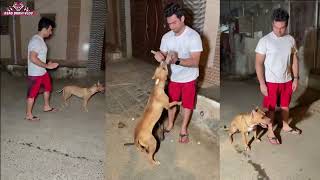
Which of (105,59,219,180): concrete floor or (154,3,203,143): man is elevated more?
(154,3,203,143): man

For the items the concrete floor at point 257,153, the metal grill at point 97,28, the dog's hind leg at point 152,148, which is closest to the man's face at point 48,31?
the metal grill at point 97,28

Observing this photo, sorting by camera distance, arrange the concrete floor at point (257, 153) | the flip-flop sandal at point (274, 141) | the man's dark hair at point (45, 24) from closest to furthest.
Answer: the man's dark hair at point (45, 24) < the concrete floor at point (257, 153) < the flip-flop sandal at point (274, 141)

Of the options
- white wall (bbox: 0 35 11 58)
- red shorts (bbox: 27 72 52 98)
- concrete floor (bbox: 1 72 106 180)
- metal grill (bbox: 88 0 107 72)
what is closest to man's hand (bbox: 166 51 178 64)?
metal grill (bbox: 88 0 107 72)

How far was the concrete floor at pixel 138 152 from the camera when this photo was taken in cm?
123

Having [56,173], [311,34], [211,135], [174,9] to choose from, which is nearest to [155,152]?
[211,135]

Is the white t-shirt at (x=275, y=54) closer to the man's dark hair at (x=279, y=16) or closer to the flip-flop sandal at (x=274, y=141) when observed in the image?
the man's dark hair at (x=279, y=16)

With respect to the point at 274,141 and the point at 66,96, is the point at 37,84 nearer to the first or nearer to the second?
the point at 66,96

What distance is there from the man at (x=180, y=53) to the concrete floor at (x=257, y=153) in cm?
15

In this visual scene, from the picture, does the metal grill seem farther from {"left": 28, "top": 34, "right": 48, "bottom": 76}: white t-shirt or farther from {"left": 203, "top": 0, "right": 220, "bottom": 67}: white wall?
{"left": 203, "top": 0, "right": 220, "bottom": 67}: white wall

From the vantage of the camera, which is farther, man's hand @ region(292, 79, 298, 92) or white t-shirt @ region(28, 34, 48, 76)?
man's hand @ region(292, 79, 298, 92)

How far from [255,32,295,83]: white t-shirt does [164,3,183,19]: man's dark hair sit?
33 cm

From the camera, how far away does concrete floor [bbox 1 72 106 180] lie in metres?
1.29

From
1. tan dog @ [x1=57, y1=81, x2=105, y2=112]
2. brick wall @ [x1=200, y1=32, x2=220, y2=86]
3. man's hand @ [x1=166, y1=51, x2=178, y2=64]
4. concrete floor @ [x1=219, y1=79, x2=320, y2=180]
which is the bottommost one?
concrete floor @ [x1=219, y1=79, x2=320, y2=180]

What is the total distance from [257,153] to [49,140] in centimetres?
77
